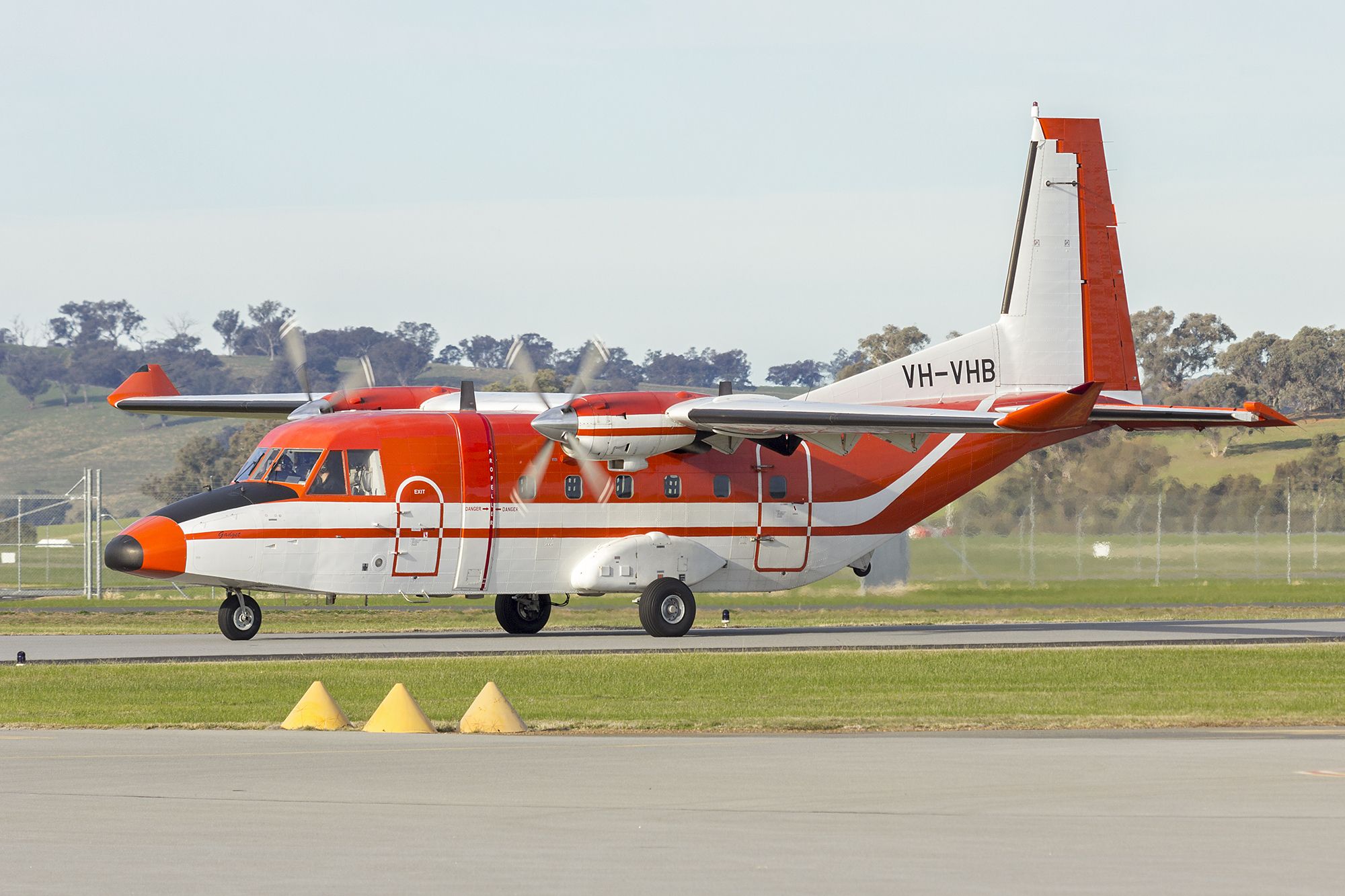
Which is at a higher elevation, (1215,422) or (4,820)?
(1215,422)

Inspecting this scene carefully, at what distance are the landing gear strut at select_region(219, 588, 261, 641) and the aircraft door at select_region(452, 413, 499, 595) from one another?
3511 millimetres

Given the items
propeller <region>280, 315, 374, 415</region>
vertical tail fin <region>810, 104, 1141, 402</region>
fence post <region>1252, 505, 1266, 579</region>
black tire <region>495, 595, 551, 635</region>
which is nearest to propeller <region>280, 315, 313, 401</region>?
propeller <region>280, 315, 374, 415</region>

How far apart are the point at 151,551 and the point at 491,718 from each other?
44.2ft

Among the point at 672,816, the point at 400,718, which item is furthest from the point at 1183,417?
the point at 672,816

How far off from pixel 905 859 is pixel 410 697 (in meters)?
7.98

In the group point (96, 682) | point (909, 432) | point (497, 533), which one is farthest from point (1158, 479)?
point (96, 682)

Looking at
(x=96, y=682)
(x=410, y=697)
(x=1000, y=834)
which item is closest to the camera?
(x=1000, y=834)

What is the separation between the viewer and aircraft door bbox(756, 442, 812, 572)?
3186 cm

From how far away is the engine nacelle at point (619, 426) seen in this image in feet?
96.0

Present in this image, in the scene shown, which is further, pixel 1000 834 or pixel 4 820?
pixel 4 820

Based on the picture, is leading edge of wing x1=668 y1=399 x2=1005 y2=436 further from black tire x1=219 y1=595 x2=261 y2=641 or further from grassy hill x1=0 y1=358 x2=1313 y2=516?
grassy hill x1=0 y1=358 x2=1313 y2=516

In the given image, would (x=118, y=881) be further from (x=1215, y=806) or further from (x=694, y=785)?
(x=1215, y=806)

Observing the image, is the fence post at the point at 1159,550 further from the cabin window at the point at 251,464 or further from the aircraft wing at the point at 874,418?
the cabin window at the point at 251,464

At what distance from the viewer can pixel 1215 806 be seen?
10562 millimetres
